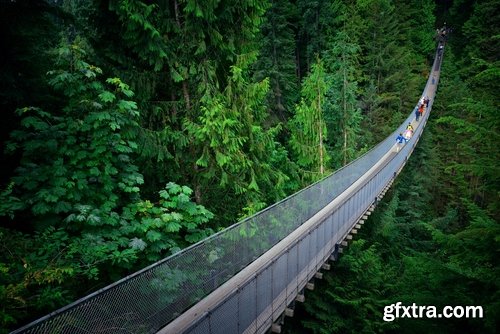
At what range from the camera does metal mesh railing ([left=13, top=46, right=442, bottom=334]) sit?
398cm

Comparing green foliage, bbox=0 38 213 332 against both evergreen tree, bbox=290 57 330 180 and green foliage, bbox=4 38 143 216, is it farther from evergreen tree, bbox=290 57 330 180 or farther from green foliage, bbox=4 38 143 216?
evergreen tree, bbox=290 57 330 180

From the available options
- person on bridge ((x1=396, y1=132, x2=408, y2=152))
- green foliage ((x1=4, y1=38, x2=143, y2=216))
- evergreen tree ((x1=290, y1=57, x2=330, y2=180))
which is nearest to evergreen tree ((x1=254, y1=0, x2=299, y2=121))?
evergreen tree ((x1=290, y1=57, x2=330, y2=180))

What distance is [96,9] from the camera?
7656mm

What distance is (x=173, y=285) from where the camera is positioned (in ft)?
16.6

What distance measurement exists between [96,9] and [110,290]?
6726 millimetres

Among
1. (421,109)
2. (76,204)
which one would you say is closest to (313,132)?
(76,204)

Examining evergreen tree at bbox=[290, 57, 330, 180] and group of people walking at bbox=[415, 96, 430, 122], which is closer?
evergreen tree at bbox=[290, 57, 330, 180]

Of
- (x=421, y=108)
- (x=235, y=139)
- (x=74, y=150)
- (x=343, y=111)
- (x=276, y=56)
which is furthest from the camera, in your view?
(x=421, y=108)

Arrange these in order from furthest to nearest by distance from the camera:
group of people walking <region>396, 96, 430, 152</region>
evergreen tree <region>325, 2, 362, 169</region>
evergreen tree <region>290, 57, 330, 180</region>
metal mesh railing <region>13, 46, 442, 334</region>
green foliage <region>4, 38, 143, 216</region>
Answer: evergreen tree <region>325, 2, 362, 169</region> → group of people walking <region>396, 96, 430, 152</region> → evergreen tree <region>290, 57, 330, 180</region> → green foliage <region>4, 38, 143, 216</region> → metal mesh railing <region>13, 46, 442, 334</region>

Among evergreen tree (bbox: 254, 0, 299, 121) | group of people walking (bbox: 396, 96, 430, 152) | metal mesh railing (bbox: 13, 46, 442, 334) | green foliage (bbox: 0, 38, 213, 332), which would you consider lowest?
metal mesh railing (bbox: 13, 46, 442, 334)

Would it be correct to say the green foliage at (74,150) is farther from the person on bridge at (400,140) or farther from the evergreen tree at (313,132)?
the person on bridge at (400,140)

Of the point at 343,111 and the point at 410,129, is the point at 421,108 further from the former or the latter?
the point at 343,111

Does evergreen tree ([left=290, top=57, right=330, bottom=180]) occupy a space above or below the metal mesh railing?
above

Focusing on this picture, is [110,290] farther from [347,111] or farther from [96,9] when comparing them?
[347,111]
